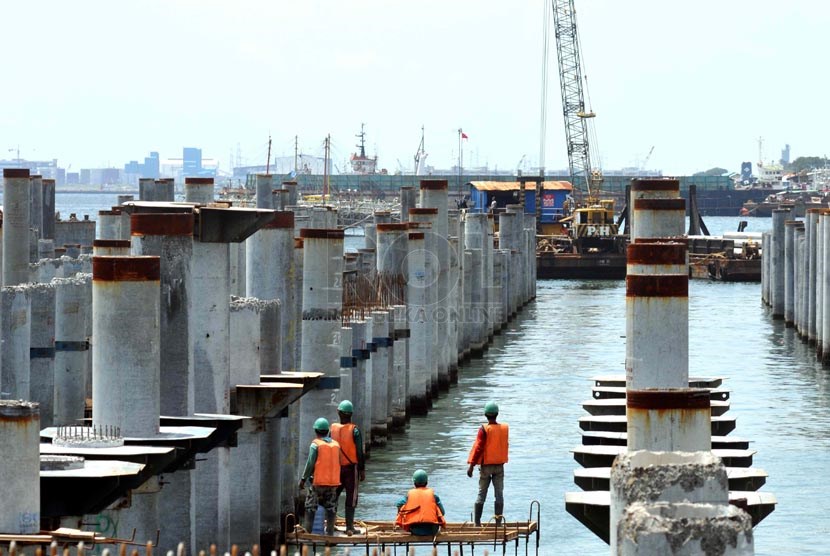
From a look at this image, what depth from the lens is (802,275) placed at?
4434 centimetres

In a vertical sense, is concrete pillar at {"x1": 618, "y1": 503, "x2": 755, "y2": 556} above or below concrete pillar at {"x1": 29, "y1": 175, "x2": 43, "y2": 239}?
below

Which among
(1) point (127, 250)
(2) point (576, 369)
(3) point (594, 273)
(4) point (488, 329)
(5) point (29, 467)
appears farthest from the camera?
(3) point (594, 273)

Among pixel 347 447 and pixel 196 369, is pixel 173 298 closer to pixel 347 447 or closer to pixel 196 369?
pixel 196 369

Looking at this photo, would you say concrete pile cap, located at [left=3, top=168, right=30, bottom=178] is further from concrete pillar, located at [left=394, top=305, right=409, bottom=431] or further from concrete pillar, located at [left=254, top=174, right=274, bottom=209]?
concrete pillar, located at [left=254, top=174, right=274, bottom=209]

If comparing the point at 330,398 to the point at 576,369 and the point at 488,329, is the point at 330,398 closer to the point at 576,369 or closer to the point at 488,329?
the point at 576,369

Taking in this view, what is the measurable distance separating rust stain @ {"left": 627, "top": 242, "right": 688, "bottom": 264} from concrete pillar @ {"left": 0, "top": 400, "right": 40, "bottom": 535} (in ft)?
20.5

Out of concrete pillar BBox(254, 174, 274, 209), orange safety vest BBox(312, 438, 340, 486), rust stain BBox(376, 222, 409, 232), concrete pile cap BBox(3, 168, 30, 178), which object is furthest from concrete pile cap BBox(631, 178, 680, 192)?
concrete pillar BBox(254, 174, 274, 209)

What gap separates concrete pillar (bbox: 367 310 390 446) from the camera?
24.7 meters

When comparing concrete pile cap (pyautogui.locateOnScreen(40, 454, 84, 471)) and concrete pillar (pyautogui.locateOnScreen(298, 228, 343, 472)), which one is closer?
concrete pile cap (pyautogui.locateOnScreen(40, 454, 84, 471))

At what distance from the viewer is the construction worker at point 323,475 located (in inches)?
635

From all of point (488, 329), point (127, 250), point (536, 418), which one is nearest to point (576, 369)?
point (488, 329)

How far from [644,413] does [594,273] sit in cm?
6613

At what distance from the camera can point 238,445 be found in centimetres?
1569

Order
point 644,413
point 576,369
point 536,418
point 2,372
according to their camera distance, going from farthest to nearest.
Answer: point 576,369, point 536,418, point 2,372, point 644,413
